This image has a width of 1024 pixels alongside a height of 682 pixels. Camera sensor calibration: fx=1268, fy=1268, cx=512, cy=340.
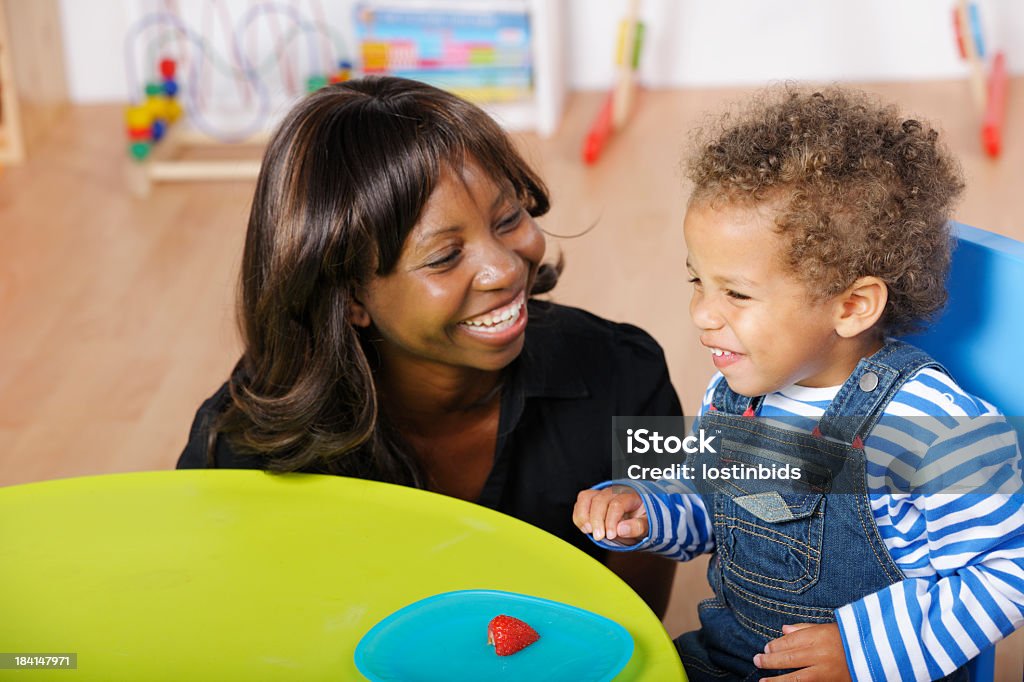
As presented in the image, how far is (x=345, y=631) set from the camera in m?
1.06

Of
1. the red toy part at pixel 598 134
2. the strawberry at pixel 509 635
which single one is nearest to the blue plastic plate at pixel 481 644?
the strawberry at pixel 509 635

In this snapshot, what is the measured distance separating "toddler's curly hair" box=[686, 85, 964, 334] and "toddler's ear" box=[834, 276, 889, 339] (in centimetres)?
1

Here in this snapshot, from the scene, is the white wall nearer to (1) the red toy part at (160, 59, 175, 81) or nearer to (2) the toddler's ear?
(1) the red toy part at (160, 59, 175, 81)

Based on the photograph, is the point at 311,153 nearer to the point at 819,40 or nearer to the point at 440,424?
the point at 440,424

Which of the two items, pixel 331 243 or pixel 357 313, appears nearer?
pixel 331 243

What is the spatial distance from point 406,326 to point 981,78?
259cm

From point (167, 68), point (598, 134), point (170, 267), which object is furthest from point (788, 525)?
point (167, 68)

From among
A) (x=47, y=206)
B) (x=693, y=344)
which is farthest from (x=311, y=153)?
(x=47, y=206)

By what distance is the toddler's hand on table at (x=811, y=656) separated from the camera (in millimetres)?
1134

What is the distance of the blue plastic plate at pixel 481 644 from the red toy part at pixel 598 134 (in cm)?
259

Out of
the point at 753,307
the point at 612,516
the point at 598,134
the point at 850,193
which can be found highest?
the point at 850,193

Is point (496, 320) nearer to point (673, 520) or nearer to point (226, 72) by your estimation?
point (673, 520)

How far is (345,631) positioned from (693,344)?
1.74m

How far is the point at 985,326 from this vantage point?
1.25 m
